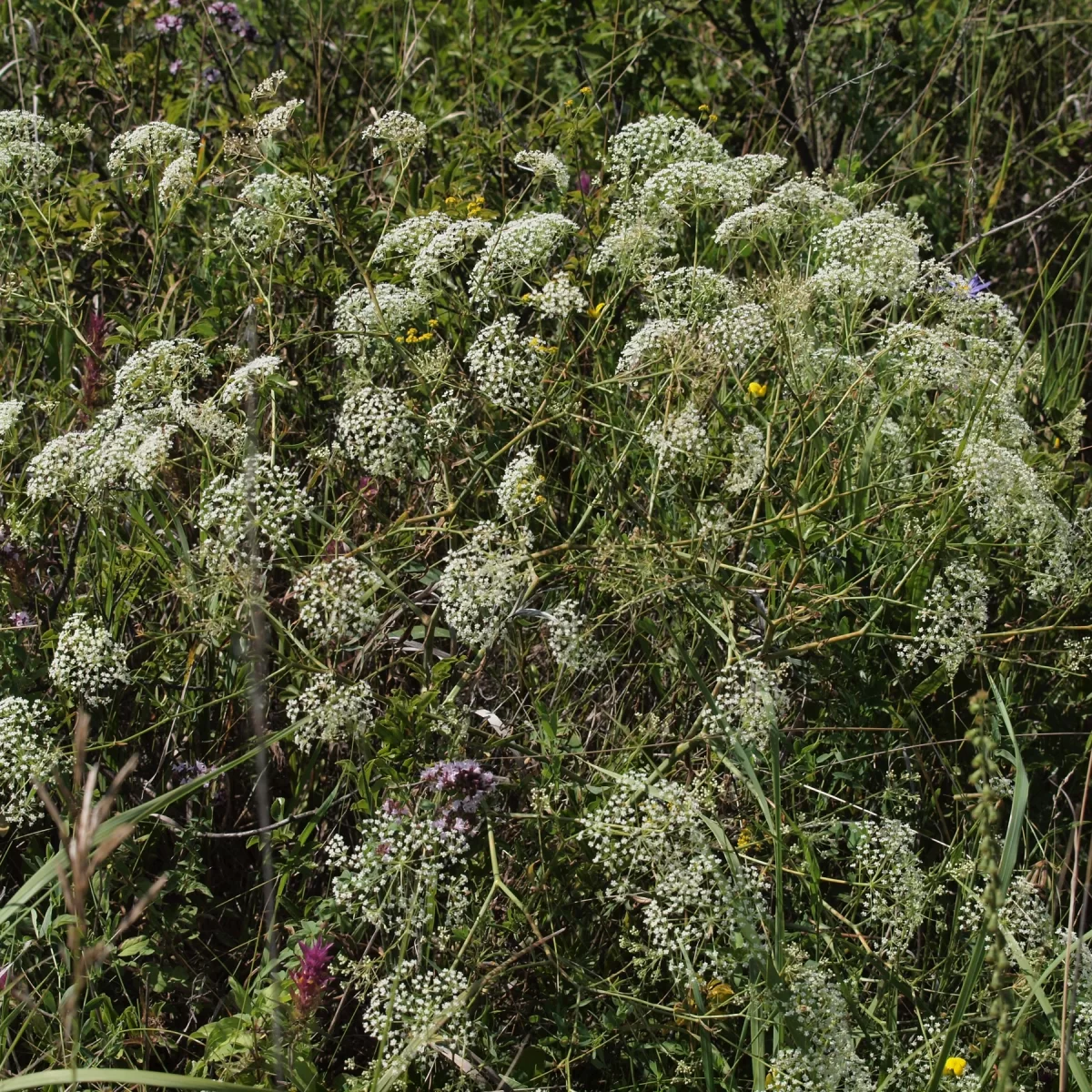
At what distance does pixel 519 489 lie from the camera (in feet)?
7.50

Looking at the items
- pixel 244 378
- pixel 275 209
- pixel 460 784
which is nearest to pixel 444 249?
pixel 275 209

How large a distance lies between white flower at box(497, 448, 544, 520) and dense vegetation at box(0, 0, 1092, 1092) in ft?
0.06

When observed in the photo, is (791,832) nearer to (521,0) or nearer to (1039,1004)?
(1039,1004)

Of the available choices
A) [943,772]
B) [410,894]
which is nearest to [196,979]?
[410,894]

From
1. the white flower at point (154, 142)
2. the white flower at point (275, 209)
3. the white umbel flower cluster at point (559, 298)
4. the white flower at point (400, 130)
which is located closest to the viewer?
the white umbel flower cluster at point (559, 298)

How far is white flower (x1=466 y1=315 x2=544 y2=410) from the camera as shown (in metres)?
2.42

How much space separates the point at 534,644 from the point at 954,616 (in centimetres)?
90

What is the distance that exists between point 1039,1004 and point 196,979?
1.52 meters

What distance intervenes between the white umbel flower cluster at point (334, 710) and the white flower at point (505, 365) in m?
0.64

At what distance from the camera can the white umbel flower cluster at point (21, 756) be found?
2209 mm

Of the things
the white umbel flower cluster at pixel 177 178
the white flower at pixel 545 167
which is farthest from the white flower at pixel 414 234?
the white umbel flower cluster at pixel 177 178

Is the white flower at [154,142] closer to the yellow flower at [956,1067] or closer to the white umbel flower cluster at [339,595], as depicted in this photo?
the white umbel flower cluster at [339,595]

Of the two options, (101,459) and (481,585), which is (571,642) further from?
(101,459)

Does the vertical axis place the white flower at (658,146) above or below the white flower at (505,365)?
above
